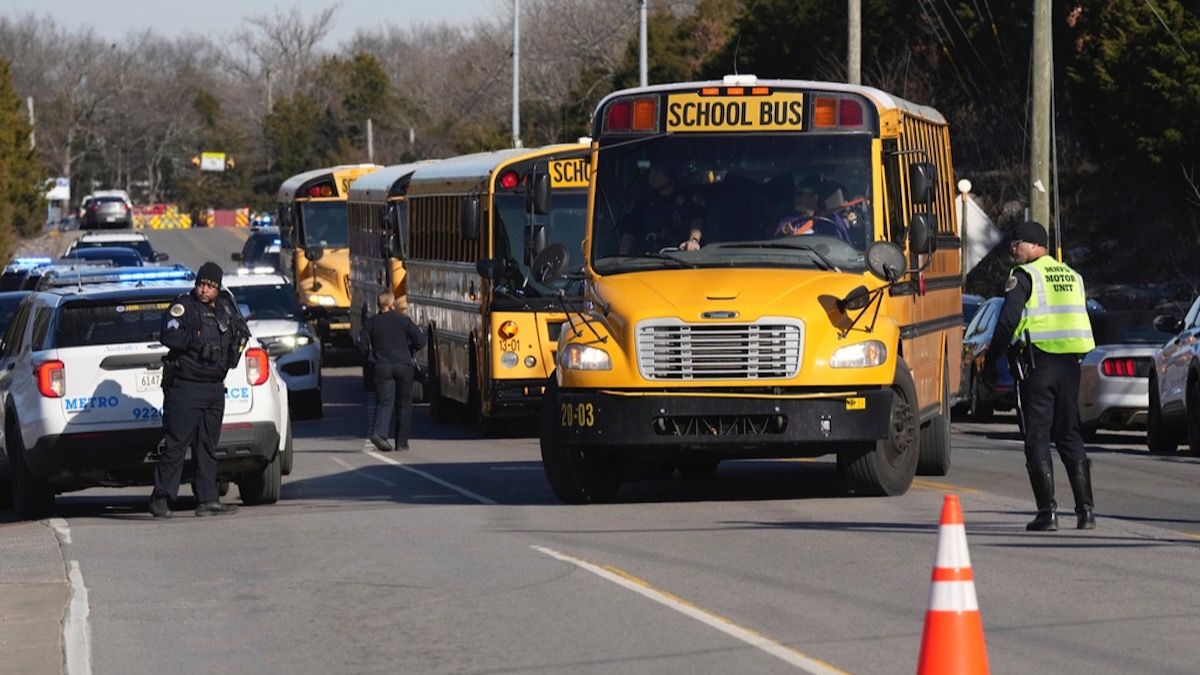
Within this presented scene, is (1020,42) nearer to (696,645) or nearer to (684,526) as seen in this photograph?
(684,526)

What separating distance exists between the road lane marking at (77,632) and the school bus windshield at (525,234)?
1176cm

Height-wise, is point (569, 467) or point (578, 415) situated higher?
point (578, 415)

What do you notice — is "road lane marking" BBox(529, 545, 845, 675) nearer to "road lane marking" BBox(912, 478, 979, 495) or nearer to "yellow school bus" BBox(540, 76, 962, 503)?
"yellow school bus" BBox(540, 76, 962, 503)

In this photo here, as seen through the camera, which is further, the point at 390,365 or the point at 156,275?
the point at 390,365

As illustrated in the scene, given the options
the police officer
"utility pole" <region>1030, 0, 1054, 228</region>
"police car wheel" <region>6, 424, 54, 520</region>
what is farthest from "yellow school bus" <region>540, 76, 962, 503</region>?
"utility pole" <region>1030, 0, 1054, 228</region>

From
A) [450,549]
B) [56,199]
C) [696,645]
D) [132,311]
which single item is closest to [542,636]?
[696,645]

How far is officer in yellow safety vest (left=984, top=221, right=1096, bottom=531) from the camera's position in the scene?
42.7ft

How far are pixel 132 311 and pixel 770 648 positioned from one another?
8.47m

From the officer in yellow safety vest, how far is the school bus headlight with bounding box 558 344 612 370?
2.73 metres

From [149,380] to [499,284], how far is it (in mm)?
8378

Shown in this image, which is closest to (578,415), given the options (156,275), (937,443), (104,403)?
(104,403)

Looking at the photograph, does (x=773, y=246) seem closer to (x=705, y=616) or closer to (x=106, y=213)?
(x=705, y=616)

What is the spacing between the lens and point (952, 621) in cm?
742

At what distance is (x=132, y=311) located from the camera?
1619cm
